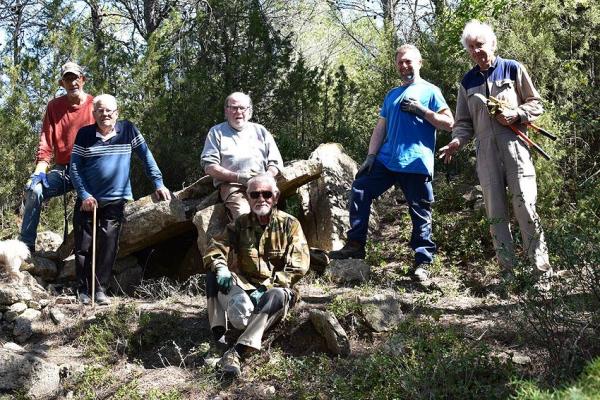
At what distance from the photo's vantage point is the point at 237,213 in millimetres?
6355

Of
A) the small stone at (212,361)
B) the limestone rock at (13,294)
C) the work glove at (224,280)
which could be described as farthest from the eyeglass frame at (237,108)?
the limestone rock at (13,294)

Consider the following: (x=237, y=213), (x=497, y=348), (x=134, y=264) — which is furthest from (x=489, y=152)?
(x=134, y=264)

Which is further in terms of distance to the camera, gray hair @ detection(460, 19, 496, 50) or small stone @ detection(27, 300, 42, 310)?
small stone @ detection(27, 300, 42, 310)

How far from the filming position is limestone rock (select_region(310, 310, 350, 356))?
528cm

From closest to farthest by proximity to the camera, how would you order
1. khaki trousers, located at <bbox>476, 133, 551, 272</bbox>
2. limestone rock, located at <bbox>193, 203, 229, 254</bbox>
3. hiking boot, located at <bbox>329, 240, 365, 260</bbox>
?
khaki trousers, located at <bbox>476, 133, 551, 272</bbox>
hiking boot, located at <bbox>329, 240, 365, 260</bbox>
limestone rock, located at <bbox>193, 203, 229, 254</bbox>

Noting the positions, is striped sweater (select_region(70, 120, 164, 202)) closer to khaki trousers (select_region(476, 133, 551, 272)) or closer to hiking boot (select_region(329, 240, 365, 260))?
hiking boot (select_region(329, 240, 365, 260))

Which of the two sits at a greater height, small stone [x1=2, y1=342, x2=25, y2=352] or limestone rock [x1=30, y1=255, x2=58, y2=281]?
limestone rock [x1=30, y1=255, x2=58, y2=281]

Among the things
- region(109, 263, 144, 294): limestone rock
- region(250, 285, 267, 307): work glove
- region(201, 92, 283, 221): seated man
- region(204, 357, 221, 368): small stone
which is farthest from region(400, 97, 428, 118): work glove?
region(109, 263, 144, 294): limestone rock

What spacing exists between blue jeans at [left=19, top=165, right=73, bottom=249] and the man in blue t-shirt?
2.77 meters

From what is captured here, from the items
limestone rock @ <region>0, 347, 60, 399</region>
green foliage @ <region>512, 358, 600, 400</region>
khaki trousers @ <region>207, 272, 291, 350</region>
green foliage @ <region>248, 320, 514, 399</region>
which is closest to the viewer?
green foliage @ <region>512, 358, 600, 400</region>

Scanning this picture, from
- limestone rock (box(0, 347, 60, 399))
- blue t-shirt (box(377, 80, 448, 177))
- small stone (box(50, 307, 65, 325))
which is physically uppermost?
blue t-shirt (box(377, 80, 448, 177))

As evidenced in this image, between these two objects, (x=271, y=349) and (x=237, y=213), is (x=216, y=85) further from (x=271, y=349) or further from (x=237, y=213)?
(x=271, y=349)

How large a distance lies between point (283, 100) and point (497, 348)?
5446mm

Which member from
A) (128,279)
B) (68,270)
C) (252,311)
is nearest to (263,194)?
(252,311)
